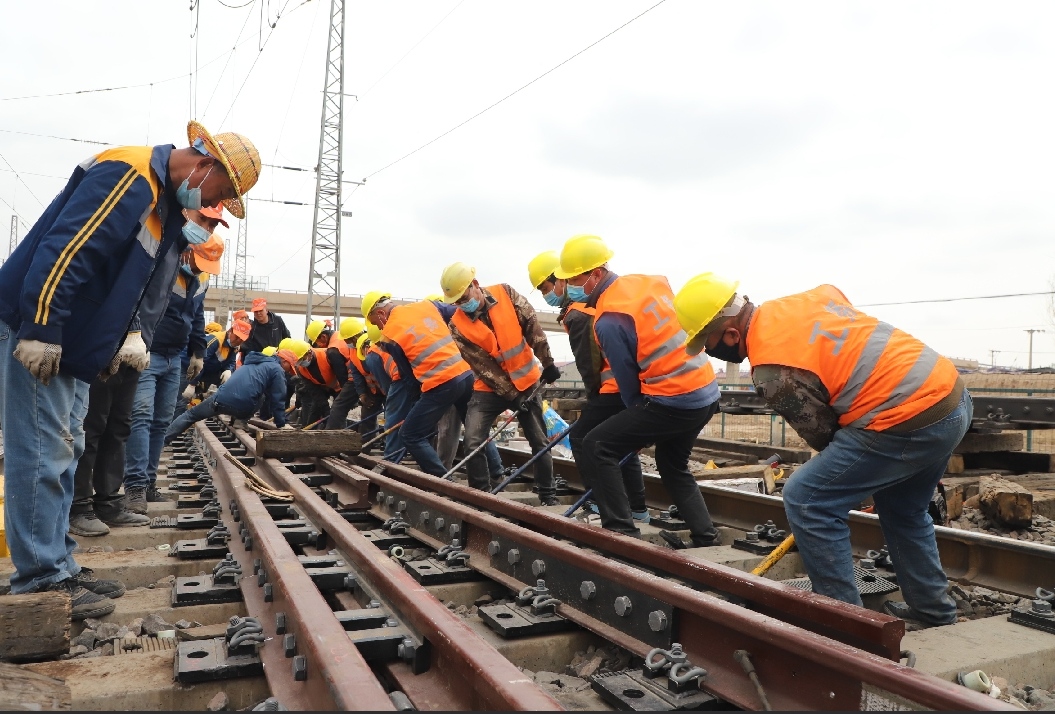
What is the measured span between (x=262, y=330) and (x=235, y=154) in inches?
474

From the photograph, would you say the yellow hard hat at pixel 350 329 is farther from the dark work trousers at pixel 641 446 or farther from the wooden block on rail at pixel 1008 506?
the wooden block on rail at pixel 1008 506

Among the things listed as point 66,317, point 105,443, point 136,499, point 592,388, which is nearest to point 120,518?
point 105,443

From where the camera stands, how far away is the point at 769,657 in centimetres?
220

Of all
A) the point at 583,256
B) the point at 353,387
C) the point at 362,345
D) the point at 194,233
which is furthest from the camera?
the point at 353,387

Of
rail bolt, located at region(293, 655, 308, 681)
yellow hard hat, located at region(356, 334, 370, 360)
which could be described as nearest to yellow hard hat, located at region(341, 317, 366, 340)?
yellow hard hat, located at region(356, 334, 370, 360)

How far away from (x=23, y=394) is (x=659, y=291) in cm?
328

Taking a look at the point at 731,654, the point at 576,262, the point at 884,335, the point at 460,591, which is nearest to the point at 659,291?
the point at 576,262

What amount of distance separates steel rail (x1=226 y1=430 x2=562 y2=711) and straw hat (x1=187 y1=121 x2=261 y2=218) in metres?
1.68

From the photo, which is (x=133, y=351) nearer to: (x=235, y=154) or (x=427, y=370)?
(x=235, y=154)

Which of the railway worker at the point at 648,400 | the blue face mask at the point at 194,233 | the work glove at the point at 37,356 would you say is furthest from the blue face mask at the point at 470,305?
the work glove at the point at 37,356

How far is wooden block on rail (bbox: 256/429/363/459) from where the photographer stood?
673 cm

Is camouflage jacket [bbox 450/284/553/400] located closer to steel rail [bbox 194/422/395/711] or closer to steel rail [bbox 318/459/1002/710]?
steel rail [bbox 194/422/395/711]

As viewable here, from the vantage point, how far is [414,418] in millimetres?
7250

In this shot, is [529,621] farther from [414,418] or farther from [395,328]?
[395,328]
